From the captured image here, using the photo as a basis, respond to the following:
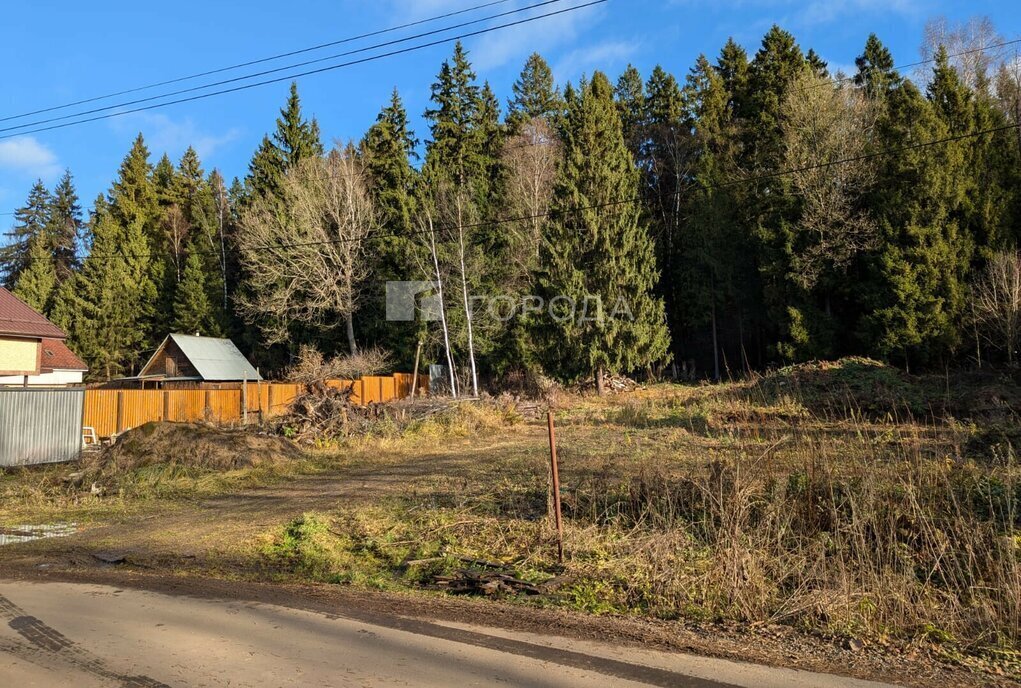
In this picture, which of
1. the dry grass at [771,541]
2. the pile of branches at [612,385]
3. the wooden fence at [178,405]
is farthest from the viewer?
the pile of branches at [612,385]

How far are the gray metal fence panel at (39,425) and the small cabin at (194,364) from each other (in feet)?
59.4

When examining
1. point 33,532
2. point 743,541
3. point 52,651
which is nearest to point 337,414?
point 33,532

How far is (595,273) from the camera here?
31.5 m

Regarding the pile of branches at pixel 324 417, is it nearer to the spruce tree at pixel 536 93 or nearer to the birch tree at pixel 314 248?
the birch tree at pixel 314 248

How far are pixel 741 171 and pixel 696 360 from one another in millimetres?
11187

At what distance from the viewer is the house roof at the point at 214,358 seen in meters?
37.2

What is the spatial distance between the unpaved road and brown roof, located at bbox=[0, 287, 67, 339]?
23.2 metres

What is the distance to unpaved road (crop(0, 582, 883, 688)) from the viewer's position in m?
4.06

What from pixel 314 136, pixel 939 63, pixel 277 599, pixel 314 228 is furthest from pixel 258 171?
pixel 277 599

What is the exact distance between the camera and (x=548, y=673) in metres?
4.16

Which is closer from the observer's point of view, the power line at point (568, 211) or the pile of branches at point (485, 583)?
the pile of branches at point (485, 583)

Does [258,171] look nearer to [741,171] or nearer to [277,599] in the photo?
[741,171]

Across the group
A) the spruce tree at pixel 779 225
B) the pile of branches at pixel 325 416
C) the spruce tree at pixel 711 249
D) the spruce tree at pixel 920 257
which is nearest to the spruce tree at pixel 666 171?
the spruce tree at pixel 711 249

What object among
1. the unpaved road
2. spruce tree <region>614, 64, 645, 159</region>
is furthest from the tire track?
spruce tree <region>614, 64, 645, 159</region>
